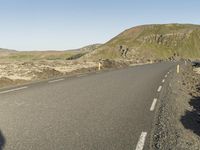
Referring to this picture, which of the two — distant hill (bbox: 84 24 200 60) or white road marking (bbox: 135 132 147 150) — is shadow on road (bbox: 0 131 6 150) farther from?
distant hill (bbox: 84 24 200 60)

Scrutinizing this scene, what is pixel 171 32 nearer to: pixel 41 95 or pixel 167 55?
pixel 167 55

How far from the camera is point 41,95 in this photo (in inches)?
549

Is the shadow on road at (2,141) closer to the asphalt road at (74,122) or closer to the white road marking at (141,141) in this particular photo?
the asphalt road at (74,122)

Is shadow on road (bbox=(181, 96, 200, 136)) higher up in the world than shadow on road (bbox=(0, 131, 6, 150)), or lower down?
lower down

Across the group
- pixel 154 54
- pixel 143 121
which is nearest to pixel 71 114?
pixel 143 121

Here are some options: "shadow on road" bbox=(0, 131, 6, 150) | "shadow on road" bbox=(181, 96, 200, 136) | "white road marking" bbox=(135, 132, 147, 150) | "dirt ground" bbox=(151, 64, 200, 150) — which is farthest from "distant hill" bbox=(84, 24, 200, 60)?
"shadow on road" bbox=(0, 131, 6, 150)

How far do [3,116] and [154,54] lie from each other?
15008cm

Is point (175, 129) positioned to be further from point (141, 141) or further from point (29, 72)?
point (29, 72)

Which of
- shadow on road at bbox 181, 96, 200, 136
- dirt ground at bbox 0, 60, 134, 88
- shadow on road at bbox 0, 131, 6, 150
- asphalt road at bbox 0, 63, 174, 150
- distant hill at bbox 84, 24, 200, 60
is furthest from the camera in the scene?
distant hill at bbox 84, 24, 200, 60

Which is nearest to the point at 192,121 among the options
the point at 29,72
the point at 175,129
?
the point at 175,129

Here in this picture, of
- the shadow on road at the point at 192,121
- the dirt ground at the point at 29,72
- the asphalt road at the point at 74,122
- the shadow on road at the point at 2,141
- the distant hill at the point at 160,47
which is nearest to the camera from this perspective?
the shadow on road at the point at 2,141

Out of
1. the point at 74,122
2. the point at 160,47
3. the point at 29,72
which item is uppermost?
the point at 74,122

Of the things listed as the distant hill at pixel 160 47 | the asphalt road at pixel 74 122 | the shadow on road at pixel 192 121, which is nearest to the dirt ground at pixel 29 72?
the asphalt road at pixel 74 122

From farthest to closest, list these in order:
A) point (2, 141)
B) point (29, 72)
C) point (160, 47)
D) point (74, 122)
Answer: point (160, 47) → point (29, 72) → point (74, 122) → point (2, 141)
